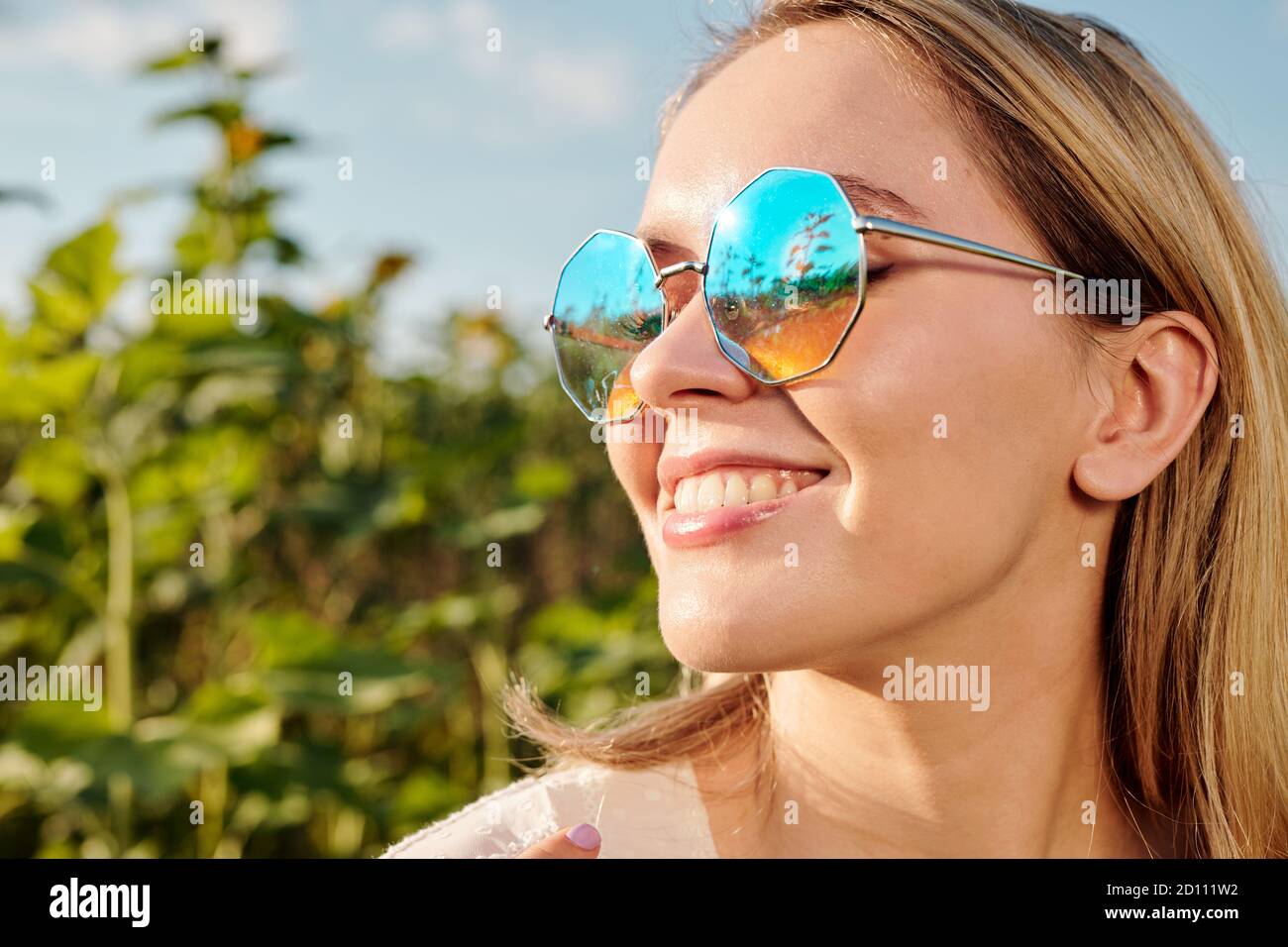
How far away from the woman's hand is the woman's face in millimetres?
219

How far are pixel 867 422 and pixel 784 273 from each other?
0.21 m

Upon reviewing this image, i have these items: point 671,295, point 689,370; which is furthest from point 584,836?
point 671,295

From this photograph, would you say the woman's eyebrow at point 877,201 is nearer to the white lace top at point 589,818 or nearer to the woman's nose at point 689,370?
the woman's nose at point 689,370

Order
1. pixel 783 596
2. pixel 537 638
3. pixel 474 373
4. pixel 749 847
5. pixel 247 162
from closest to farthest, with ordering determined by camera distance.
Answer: pixel 783 596 < pixel 749 847 < pixel 247 162 < pixel 537 638 < pixel 474 373

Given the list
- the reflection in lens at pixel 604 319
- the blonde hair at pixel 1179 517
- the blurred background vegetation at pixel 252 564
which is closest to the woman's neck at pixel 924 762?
the blonde hair at pixel 1179 517

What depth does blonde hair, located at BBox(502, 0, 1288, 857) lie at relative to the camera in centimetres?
137

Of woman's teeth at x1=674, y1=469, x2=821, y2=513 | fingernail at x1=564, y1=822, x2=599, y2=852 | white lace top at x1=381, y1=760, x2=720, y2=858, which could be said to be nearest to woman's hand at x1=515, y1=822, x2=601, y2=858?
fingernail at x1=564, y1=822, x2=599, y2=852

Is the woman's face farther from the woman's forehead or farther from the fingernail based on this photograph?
the fingernail

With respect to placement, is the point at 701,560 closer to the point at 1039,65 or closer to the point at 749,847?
the point at 749,847

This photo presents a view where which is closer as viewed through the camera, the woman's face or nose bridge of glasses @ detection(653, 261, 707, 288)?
the woman's face

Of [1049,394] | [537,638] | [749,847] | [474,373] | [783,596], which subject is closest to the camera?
[783,596]

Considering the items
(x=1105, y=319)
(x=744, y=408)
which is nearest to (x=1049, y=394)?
(x=1105, y=319)

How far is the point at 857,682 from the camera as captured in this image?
1.34 metres

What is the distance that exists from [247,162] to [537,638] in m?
1.65
